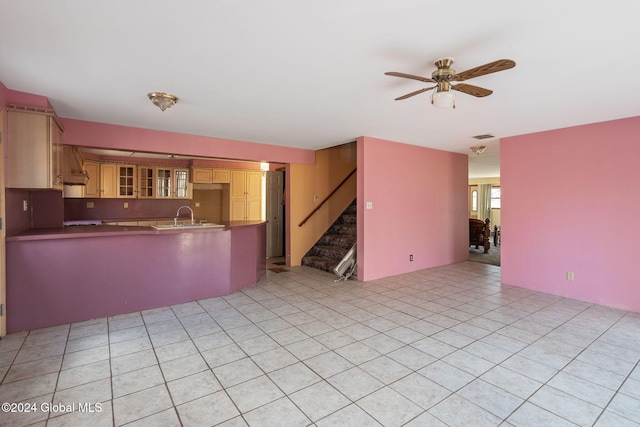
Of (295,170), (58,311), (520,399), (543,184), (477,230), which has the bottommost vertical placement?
(520,399)

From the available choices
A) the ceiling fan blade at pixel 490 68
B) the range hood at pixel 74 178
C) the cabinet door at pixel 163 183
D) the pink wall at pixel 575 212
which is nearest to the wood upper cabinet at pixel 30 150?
the range hood at pixel 74 178

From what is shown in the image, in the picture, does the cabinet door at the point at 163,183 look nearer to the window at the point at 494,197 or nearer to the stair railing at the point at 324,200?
the stair railing at the point at 324,200

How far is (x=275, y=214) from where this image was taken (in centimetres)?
721

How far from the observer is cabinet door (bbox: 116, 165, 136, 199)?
692 centimetres

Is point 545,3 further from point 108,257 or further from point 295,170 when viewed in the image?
point 295,170

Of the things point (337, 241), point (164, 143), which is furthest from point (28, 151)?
point (337, 241)

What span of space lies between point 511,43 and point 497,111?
172 centimetres

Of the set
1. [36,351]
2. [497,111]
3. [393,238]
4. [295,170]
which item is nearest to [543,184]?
[497,111]

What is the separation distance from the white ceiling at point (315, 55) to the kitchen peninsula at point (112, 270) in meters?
1.51

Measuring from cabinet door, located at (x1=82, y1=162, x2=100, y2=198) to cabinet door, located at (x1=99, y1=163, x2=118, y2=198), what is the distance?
7cm

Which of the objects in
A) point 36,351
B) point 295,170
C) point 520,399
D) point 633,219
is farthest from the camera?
point 295,170

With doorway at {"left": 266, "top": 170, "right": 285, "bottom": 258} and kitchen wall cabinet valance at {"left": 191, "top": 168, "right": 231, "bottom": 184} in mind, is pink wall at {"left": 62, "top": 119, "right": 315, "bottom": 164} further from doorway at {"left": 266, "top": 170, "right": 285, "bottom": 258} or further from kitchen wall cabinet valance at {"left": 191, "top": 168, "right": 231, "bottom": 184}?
kitchen wall cabinet valance at {"left": 191, "top": 168, "right": 231, "bottom": 184}

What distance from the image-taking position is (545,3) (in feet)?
5.51

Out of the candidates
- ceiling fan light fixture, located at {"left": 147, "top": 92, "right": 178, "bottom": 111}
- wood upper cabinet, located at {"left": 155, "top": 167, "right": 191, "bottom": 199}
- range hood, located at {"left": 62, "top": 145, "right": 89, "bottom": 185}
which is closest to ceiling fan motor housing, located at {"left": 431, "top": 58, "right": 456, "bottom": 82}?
ceiling fan light fixture, located at {"left": 147, "top": 92, "right": 178, "bottom": 111}
